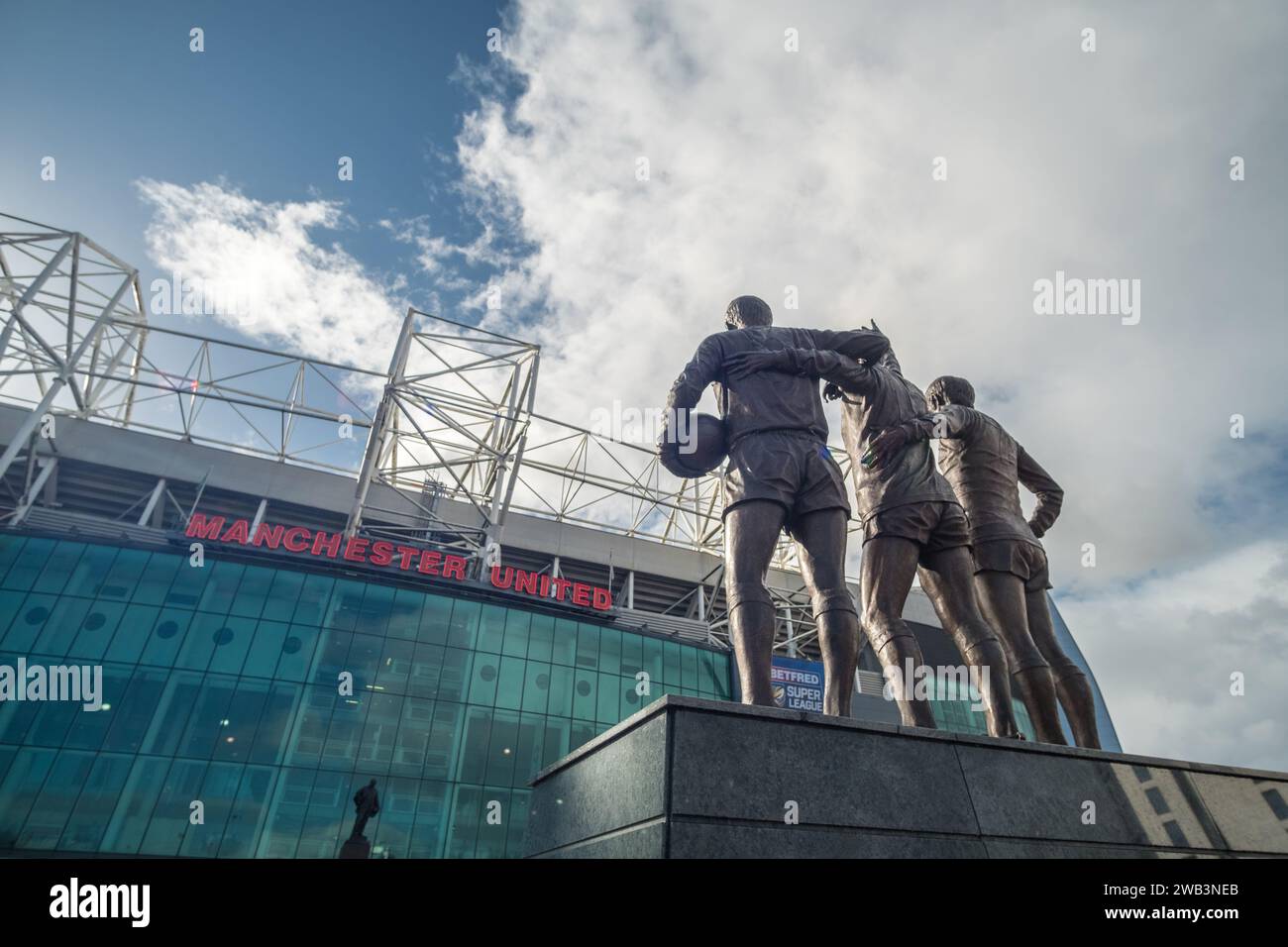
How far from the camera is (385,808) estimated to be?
21.9 meters

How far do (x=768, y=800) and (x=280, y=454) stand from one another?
30905 millimetres

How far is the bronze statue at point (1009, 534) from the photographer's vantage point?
18.4ft

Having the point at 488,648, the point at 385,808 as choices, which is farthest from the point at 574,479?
the point at 385,808

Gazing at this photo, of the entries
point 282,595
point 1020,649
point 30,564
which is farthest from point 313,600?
point 1020,649

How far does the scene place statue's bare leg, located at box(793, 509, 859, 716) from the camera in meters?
4.58

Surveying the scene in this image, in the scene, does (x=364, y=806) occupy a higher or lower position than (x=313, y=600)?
lower

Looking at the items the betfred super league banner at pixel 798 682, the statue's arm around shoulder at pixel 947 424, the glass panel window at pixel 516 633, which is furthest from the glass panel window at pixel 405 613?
the statue's arm around shoulder at pixel 947 424

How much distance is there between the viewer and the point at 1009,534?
6188 millimetres

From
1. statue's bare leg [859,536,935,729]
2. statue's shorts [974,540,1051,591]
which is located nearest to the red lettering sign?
statue's shorts [974,540,1051,591]

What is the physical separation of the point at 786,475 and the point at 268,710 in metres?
23.0

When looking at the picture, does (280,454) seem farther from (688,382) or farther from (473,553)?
(688,382)

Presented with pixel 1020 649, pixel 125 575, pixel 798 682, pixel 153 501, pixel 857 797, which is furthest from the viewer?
pixel 798 682

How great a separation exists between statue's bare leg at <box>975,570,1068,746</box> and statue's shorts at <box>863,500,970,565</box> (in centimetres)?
86

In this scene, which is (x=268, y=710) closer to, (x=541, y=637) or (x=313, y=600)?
(x=313, y=600)
